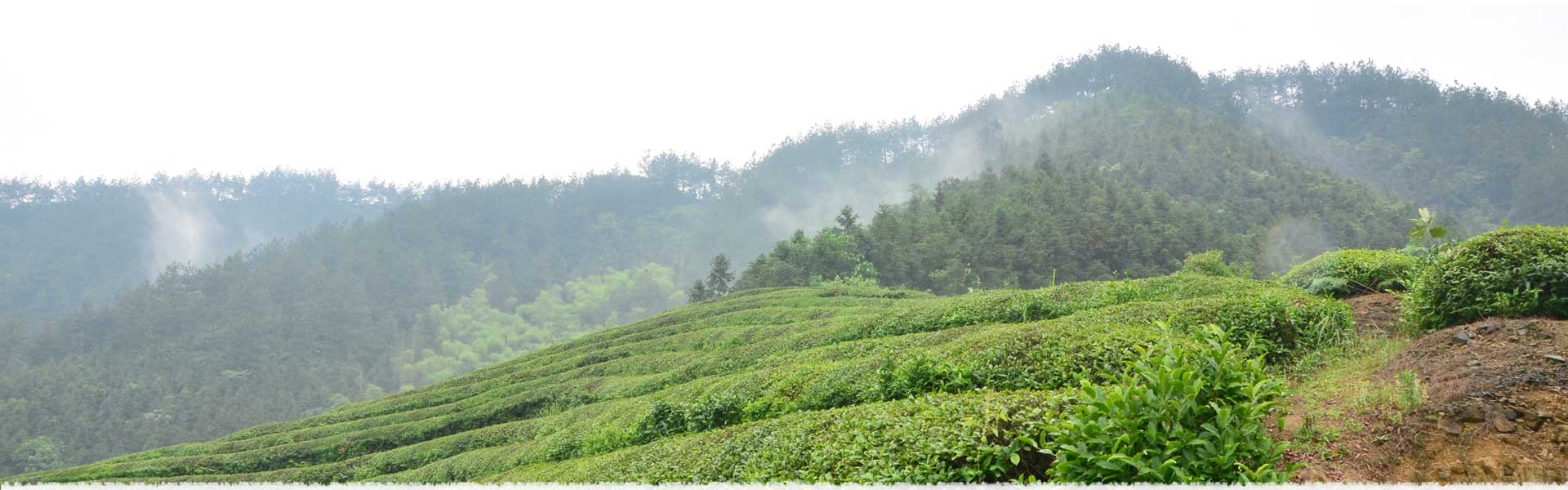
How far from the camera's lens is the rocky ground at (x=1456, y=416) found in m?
4.30

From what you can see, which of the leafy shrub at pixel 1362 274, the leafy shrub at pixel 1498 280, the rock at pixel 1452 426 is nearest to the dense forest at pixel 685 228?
the leafy shrub at pixel 1362 274

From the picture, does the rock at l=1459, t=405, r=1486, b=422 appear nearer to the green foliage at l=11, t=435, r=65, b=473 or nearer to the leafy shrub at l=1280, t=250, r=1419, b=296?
the leafy shrub at l=1280, t=250, r=1419, b=296

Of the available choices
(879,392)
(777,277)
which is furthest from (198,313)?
(879,392)

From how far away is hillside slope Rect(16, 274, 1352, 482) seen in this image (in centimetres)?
564

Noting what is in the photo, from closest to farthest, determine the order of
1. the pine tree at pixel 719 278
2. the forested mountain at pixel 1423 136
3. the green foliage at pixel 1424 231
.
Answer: the green foliage at pixel 1424 231 → the pine tree at pixel 719 278 → the forested mountain at pixel 1423 136

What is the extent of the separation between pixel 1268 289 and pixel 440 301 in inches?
3478

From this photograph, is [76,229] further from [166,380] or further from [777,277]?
[777,277]

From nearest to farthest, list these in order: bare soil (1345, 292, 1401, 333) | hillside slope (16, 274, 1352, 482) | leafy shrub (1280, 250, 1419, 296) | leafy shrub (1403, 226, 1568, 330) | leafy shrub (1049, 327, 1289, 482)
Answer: leafy shrub (1049, 327, 1289, 482) < hillside slope (16, 274, 1352, 482) < leafy shrub (1403, 226, 1568, 330) < bare soil (1345, 292, 1401, 333) < leafy shrub (1280, 250, 1419, 296)

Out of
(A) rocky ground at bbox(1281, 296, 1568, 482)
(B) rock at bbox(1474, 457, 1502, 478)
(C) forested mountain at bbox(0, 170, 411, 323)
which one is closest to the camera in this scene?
(B) rock at bbox(1474, 457, 1502, 478)

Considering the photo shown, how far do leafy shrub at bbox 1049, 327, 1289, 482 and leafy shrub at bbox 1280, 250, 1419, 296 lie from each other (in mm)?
5884

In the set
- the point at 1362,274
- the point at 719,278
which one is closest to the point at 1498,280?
the point at 1362,274

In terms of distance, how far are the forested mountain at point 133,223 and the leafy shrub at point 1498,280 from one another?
3815 inches

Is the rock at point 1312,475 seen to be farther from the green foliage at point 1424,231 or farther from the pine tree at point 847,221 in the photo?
the pine tree at point 847,221

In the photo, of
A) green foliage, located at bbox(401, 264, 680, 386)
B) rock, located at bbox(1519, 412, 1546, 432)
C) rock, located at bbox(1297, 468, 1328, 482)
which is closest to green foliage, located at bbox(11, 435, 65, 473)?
green foliage, located at bbox(401, 264, 680, 386)
